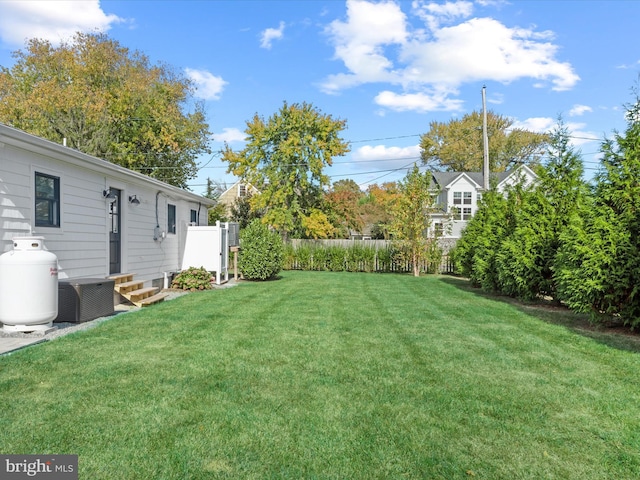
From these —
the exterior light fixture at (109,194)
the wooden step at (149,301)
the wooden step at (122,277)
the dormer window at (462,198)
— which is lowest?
the wooden step at (149,301)

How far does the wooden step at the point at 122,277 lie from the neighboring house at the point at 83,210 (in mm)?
192

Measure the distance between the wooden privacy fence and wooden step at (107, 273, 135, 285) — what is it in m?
10.5

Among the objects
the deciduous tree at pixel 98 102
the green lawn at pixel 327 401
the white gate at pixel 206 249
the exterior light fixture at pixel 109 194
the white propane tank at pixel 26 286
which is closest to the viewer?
the green lawn at pixel 327 401

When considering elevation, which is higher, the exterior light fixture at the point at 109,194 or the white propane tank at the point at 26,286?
the exterior light fixture at the point at 109,194

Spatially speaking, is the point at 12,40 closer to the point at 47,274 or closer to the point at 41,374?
the point at 47,274

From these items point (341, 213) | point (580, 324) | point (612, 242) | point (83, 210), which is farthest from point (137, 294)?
point (341, 213)

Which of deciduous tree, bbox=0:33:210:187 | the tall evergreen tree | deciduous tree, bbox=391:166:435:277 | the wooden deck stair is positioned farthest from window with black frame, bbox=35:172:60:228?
deciduous tree, bbox=0:33:210:187

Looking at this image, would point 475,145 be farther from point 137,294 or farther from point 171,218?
point 137,294

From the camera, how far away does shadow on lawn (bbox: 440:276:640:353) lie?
17.7 feet

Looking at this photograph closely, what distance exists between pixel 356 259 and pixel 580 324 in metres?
12.0

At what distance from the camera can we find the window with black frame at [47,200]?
6.25m

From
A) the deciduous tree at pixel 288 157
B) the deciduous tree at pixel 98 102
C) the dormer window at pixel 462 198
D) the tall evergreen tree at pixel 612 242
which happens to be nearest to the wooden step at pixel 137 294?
the tall evergreen tree at pixel 612 242

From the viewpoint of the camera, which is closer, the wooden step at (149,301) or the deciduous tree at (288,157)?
the wooden step at (149,301)

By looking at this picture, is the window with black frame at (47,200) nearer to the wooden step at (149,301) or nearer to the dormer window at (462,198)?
the wooden step at (149,301)
